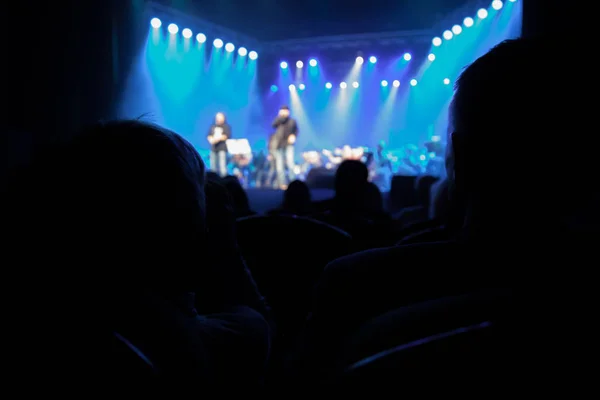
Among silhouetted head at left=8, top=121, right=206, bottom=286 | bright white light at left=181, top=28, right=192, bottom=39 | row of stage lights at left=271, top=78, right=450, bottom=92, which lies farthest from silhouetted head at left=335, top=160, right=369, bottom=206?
row of stage lights at left=271, top=78, right=450, bottom=92

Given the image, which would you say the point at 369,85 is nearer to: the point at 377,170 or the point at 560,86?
the point at 377,170

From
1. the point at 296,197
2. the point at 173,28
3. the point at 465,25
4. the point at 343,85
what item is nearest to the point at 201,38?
the point at 173,28

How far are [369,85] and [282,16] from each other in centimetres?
462

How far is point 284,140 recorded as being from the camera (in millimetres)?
9664

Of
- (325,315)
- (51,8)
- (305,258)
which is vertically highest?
(51,8)

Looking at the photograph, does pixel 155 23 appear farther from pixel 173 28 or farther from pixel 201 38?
pixel 201 38

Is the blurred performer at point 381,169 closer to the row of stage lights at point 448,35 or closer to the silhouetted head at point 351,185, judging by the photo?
the row of stage lights at point 448,35

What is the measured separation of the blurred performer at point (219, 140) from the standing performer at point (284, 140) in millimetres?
1064

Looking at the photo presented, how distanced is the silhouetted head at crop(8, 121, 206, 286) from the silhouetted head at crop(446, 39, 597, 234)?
0.45m

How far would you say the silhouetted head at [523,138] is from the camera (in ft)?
2.15

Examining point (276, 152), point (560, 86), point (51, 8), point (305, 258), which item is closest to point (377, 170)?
point (276, 152)

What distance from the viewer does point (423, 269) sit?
65 cm

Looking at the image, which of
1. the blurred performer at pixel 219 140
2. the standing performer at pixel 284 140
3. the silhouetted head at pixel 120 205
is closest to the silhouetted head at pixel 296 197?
the silhouetted head at pixel 120 205

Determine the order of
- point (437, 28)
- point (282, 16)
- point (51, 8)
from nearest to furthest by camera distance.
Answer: point (51, 8) < point (282, 16) < point (437, 28)
